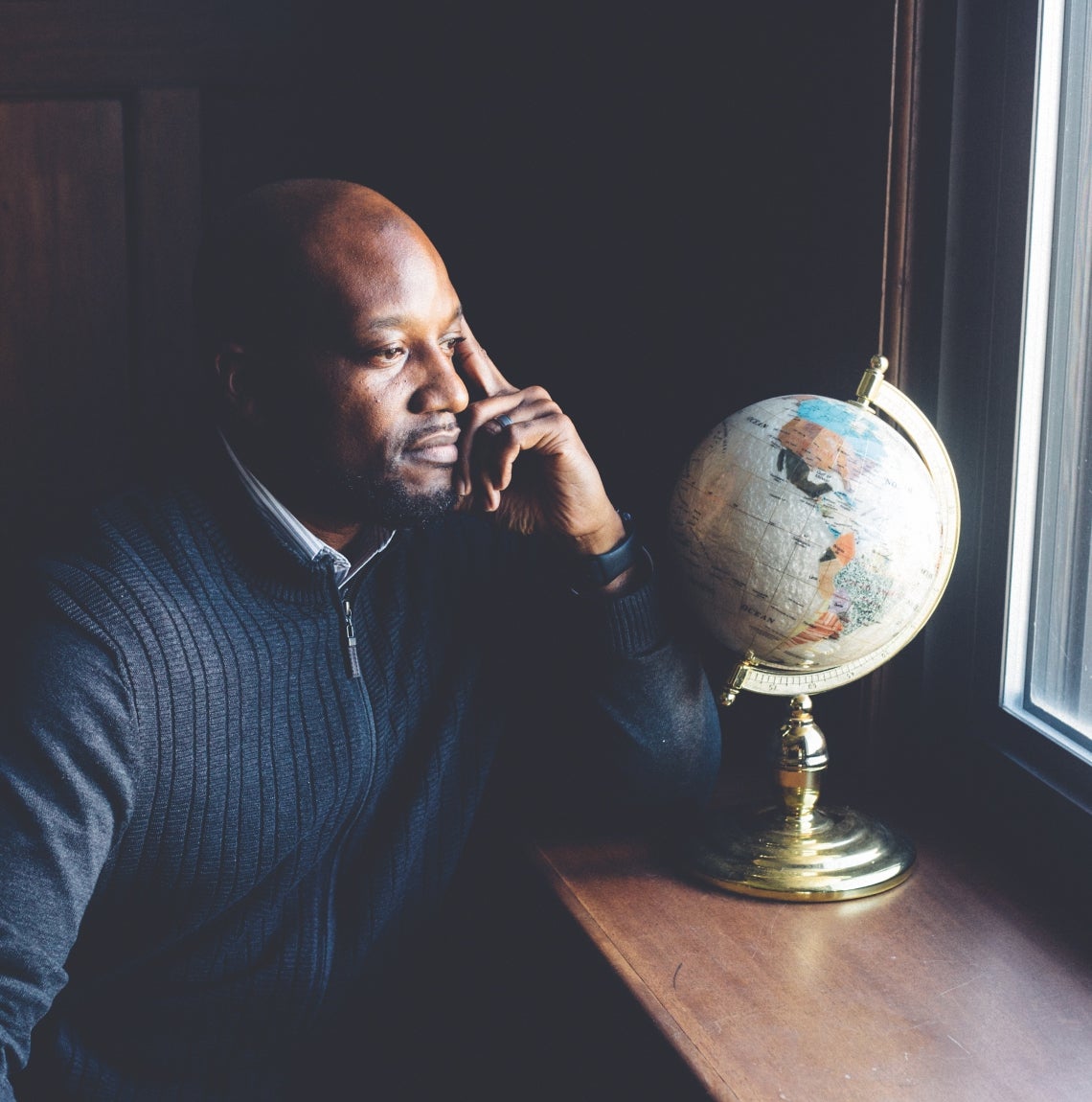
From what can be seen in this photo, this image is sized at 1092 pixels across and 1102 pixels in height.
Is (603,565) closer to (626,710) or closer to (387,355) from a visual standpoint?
(626,710)

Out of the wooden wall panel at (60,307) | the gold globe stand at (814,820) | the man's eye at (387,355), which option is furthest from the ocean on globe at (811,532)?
the wooden wall panel at (60,307)

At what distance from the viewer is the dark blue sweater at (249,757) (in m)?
1.21

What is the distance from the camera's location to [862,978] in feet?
3.85

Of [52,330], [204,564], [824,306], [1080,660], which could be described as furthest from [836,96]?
[52,330]

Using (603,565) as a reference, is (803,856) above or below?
below

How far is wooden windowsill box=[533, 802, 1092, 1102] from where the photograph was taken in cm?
102

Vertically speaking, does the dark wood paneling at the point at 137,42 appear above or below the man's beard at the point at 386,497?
above

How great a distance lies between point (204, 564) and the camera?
4.55ft

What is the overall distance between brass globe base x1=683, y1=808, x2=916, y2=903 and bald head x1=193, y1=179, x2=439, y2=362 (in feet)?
2.60

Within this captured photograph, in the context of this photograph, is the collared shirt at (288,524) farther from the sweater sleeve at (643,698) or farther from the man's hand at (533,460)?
the sweater sleeve at (643,698)

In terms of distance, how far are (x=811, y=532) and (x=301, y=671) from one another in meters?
0.63

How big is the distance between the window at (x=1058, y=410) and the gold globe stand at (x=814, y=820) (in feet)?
0.47

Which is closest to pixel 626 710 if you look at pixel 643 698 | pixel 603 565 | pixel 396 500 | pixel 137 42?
pixel 643 698

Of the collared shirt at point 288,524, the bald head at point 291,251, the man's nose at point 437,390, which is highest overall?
the bald head at point 291,251
